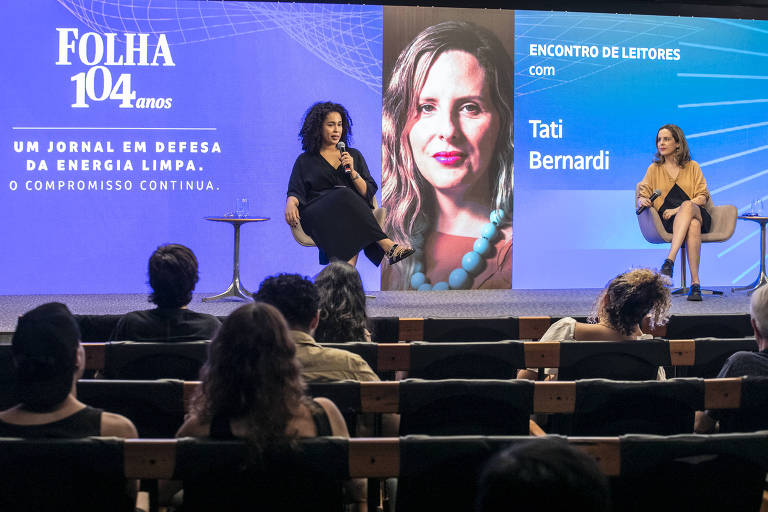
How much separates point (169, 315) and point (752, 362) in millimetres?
1771

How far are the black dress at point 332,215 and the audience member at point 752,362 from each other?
3.57m

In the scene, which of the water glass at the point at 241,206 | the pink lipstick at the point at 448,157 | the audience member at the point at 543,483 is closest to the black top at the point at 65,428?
the audience member at the point at 543,483

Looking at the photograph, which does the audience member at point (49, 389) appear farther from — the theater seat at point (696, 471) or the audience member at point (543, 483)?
the audience member at point (543, 483)

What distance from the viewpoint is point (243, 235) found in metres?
7.39

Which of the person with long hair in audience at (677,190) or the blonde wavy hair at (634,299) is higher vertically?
the person with long hair in audience at (677,190)

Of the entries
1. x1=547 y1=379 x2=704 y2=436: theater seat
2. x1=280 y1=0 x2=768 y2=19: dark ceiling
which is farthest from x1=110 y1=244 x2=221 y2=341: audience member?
x1=280 y1=0 x2=768 y2=19: dark ceiling

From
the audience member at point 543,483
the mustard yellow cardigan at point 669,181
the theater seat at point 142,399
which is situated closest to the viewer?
the audience member at point 543,483

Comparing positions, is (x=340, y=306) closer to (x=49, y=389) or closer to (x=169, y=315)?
(x=169, y=315)

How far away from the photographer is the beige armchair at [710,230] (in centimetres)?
666

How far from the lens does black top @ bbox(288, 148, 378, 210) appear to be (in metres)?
6.10

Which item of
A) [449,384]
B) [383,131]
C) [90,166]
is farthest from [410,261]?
[449,384]

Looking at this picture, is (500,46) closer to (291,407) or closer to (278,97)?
(278,97)

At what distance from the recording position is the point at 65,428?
1.80 m

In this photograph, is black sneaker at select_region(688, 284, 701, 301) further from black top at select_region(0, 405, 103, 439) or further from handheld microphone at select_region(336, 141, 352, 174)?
black top at select_region(0, 405, 103, 439)
